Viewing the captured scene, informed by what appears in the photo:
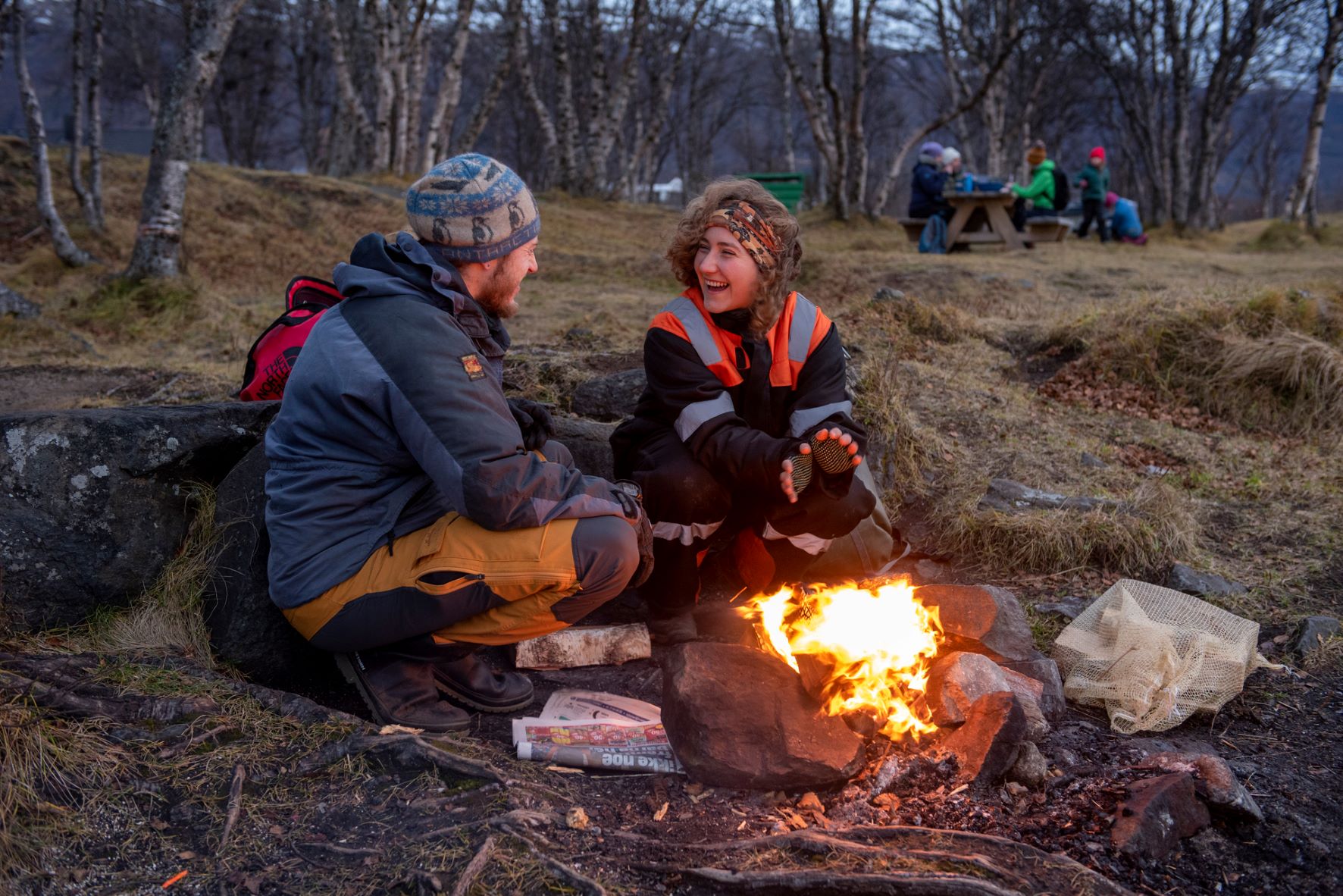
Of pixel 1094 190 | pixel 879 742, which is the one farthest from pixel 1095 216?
pixel 879 742

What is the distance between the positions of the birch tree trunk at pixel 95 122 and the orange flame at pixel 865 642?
32.5ft

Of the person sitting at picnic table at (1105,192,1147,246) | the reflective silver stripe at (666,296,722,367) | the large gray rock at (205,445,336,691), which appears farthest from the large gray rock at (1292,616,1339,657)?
the person sitting at picnic table at (1105,192,1147,246)

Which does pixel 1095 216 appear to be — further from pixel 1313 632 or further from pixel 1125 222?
pixel 1313 632

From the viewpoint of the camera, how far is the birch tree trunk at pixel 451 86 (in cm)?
1493

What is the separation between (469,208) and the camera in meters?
2.76

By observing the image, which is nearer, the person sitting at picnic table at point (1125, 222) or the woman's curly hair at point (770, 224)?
the woman's curly hair at point (770, 224)

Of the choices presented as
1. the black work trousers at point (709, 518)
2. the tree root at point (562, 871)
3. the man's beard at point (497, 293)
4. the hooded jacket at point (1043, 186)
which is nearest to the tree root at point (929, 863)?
the tree root at point (562, 871)

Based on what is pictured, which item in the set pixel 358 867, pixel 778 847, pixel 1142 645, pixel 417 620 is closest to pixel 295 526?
pixel 417 620

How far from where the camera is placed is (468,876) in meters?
2.07

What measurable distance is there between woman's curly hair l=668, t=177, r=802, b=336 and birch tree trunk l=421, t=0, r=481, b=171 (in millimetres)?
12352

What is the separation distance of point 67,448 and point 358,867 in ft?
6.20

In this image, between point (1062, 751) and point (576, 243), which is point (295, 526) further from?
point (576, 243)

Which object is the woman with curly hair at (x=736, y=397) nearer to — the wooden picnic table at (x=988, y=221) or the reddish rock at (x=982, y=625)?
the reddish rock at (x=982, y=625)

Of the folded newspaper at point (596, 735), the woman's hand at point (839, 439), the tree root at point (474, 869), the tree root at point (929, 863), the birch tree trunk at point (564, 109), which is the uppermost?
the birch tree trunk at point (564, 109)
